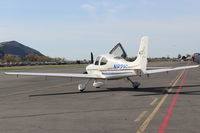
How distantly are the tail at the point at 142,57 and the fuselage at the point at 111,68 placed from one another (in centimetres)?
42

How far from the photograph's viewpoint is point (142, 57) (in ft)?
56.8

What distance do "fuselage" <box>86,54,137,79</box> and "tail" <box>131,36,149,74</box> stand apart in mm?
417

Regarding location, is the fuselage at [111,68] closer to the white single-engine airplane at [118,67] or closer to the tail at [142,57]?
the white single-engine airplane at [118,67]

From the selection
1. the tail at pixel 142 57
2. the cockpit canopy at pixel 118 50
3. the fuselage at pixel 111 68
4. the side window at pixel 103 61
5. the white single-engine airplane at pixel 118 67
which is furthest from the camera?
the cockpit canopy at pixel 118 50

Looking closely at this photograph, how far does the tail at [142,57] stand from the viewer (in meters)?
17.2

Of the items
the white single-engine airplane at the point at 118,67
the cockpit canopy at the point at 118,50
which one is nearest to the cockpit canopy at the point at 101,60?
the white single-engine airplane at the point at 118,67

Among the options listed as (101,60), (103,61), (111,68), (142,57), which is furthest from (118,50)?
(142,57)

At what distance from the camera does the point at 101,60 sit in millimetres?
20281

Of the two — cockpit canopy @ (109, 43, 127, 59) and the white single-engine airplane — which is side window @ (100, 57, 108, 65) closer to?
the white single-engine airplane

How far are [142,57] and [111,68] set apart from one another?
2575 mm

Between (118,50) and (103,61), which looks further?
(118,50)

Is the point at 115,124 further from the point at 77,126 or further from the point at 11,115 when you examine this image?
the point at 11,115

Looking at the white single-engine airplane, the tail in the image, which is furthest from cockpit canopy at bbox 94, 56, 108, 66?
the tail

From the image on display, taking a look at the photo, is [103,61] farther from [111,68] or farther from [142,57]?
[142,57]
